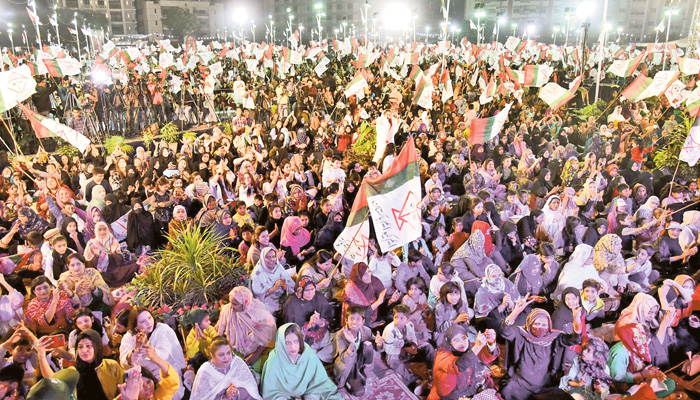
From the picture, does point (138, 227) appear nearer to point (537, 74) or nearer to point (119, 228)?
point (119, 228)

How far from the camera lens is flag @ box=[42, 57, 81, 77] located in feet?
42.7

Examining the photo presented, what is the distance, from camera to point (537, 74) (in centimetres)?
1212

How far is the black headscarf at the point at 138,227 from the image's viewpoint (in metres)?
7.03

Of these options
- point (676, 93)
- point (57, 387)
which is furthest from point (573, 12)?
point (57, 387)

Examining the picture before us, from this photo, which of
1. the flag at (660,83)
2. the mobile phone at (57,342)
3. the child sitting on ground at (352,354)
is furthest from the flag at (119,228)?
the flag at (660,83)

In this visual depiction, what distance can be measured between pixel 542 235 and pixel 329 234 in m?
2.87

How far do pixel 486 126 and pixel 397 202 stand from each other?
13.6 ft

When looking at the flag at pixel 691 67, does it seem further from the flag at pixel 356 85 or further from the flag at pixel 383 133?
the flag at pixel 383 133

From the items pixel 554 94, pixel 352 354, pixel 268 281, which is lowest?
pixel 352 354

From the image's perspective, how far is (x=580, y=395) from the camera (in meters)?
4.30

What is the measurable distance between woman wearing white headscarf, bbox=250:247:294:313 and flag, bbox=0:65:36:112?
4.86m

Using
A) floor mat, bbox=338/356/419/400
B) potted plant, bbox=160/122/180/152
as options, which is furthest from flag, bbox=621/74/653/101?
potted plant, bbox=160/122/180/152

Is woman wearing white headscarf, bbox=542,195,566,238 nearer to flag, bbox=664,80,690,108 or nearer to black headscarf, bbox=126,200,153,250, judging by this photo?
black headscarf, bbox=126,200,153,250

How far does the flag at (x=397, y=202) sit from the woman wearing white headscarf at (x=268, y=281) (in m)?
1.28
